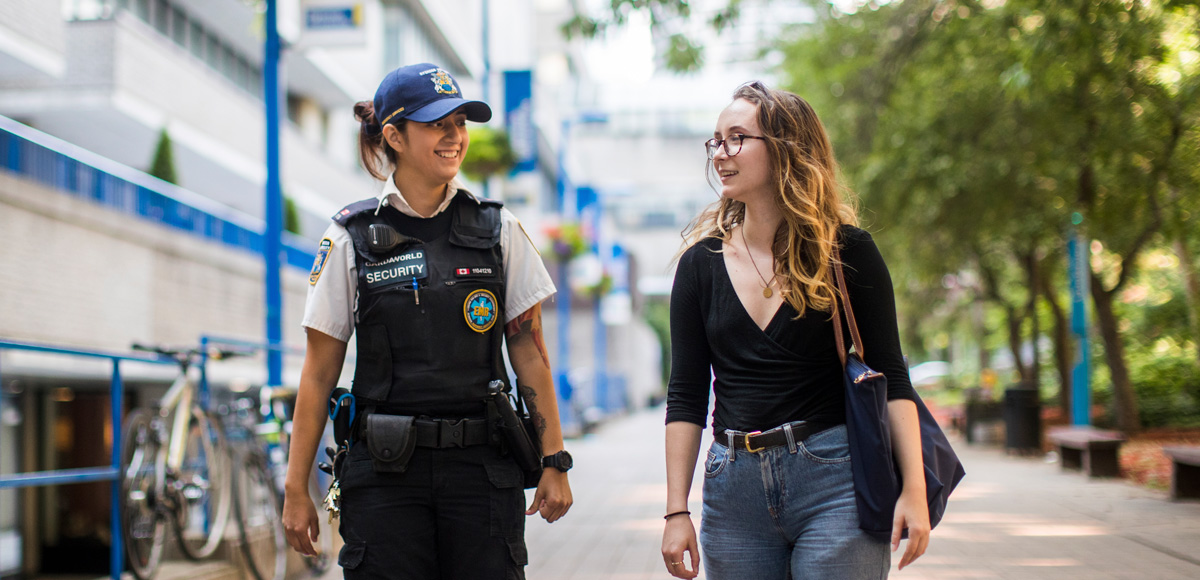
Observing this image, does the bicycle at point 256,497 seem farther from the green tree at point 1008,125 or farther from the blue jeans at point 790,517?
the green tree at point 1008,125

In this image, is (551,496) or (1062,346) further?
(1062,346)

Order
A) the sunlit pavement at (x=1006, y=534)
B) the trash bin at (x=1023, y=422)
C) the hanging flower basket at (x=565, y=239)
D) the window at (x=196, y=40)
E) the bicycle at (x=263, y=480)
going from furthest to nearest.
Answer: the hanging flower basket at (x=565, y=239), the window at (x=196, y=40), the trash bin at (x=1023, y=422), the sunlit pavement at (x=1006, y=534), the bicycle at (x=263, y=480)

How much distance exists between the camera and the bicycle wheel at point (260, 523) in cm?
652

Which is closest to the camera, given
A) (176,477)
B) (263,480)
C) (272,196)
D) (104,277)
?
(176,477)

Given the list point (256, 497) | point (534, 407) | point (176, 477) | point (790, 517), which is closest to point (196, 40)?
point (256, 497)

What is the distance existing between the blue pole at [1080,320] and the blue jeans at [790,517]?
13.2m

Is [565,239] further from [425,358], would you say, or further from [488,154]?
[425,358]

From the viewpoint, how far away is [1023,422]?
17.1m

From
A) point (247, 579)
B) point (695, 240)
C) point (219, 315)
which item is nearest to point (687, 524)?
point (695, 240)

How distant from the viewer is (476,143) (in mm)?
16172

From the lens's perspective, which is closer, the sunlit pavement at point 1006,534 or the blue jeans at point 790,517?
the blue jeans at point 790,517

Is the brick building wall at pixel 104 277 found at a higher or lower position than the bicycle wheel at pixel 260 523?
higher

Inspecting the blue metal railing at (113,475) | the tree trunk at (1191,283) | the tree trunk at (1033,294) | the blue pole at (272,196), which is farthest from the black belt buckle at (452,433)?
the tree trunk at (1191,283)

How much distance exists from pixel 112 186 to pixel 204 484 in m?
8.60
